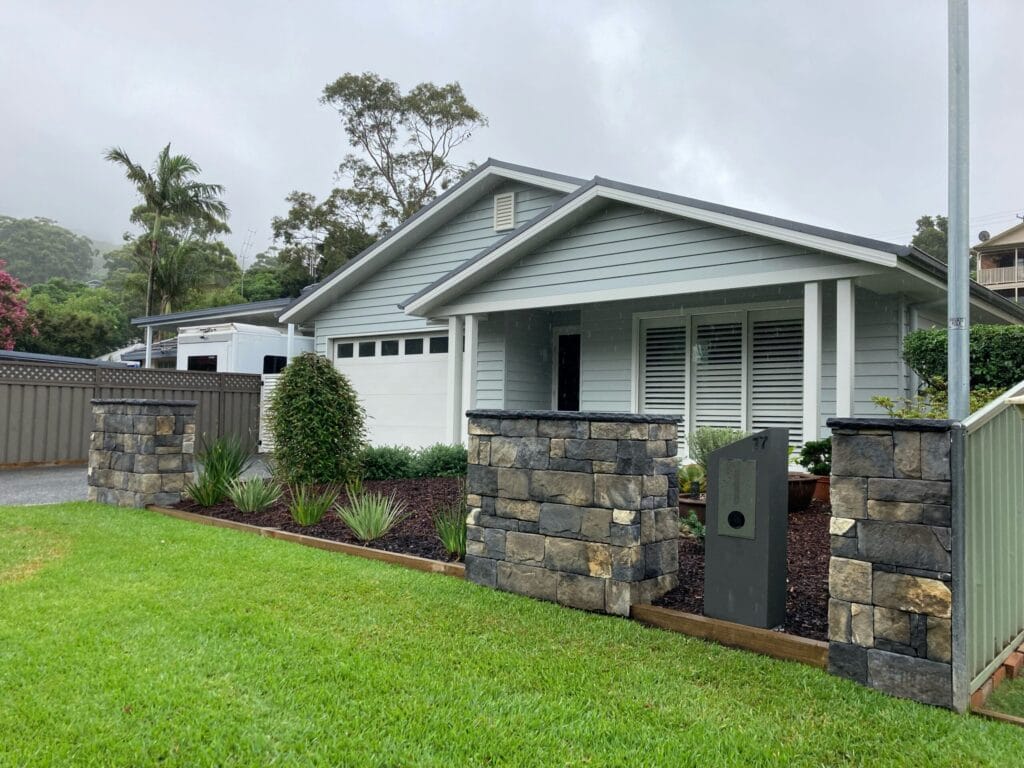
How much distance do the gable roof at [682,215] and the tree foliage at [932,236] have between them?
1255 inches

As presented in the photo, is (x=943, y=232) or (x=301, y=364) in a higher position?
(x=943, y=232)

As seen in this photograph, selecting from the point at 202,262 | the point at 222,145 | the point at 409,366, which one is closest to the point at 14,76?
the point at 222,145

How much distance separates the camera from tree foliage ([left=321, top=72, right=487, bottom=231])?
98.0ft

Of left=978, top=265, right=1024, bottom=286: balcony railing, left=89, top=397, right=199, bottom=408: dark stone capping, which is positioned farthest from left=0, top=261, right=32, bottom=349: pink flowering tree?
left=978, top=265, right=1024, bottom=286: balcony railing

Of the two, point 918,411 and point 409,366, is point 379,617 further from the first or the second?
point 409,366

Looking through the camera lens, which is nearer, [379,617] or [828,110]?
[379,617]

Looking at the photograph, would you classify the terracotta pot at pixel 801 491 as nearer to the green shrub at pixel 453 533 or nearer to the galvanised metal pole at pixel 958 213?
the galvanised metal pole at pixel 958 213

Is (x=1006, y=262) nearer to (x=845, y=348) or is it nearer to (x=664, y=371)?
(x=664, y=371)

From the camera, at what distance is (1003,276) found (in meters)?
36.5

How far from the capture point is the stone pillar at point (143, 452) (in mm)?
7855

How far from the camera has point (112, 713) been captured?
2.79 meters

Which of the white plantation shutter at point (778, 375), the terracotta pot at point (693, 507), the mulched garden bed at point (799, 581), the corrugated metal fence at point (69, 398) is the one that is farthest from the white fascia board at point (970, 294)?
the corrugated metal fence at point (69, 398)

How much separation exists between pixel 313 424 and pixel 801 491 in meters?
5.09

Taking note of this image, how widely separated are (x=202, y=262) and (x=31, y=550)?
27.0 m
